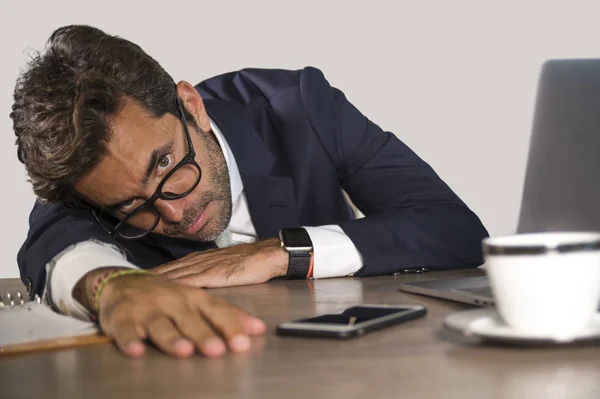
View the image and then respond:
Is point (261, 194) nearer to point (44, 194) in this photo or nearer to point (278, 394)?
point (44, 194)

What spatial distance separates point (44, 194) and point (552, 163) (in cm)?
109

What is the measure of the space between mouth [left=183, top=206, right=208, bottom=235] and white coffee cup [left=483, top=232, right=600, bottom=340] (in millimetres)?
1273

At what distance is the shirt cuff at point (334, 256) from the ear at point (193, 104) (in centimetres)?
57

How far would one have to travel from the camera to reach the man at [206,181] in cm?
165

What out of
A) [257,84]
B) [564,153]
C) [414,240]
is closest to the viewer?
[564,153]

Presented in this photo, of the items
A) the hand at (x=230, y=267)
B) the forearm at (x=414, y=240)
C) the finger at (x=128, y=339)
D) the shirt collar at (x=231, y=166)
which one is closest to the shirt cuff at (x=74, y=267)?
the hand at (x=230, y=267)

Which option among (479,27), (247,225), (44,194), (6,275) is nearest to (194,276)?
(44,194)

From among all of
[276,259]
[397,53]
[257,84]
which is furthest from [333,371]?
[397,53]

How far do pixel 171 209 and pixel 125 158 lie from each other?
0.52 ft

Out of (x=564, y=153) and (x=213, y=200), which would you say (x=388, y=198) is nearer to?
(x=213, y=200)

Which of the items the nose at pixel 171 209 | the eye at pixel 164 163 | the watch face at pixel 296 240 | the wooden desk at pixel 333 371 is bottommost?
the wooden desk at pixel 333 371

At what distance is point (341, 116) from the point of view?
7.48 feet

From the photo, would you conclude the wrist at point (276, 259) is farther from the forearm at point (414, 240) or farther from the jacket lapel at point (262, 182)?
the jacket lapel at point (262, 182)

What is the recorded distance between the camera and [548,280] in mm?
746
